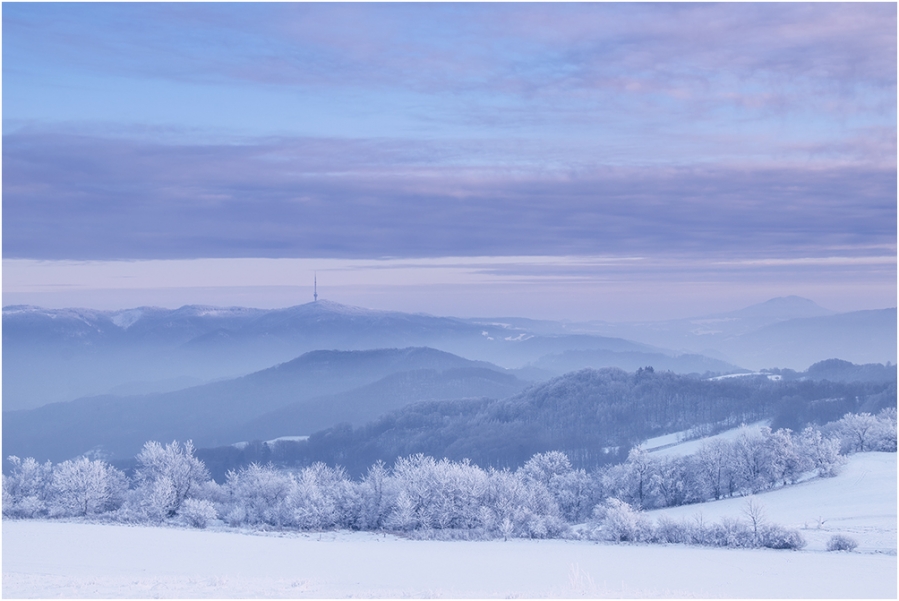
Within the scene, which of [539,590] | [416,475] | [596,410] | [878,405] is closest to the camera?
[539,590]

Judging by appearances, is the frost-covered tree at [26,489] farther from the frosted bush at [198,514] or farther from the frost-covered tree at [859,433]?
the frost-covered tree at [859,433]

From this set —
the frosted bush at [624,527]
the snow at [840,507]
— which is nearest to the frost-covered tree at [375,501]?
the frosted bush at [624,527]

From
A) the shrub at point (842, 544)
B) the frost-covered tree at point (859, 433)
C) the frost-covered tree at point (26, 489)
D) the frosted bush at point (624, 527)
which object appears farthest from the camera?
the frost-covered tree at point (859, 433)

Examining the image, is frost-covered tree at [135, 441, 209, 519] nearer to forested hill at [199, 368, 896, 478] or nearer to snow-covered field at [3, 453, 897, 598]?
snow-covered field at [3, 453, 897, 598]

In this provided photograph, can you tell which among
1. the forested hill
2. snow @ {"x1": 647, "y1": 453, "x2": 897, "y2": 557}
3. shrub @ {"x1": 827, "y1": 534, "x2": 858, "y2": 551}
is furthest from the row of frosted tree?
the forested hill

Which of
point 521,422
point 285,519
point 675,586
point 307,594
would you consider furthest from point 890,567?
point 521,422

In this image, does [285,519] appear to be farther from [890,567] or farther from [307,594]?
[890,567]

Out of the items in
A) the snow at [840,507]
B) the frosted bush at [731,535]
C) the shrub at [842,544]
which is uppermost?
the shrub at [842,544]

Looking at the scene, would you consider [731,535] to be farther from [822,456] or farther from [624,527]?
[822,456]
